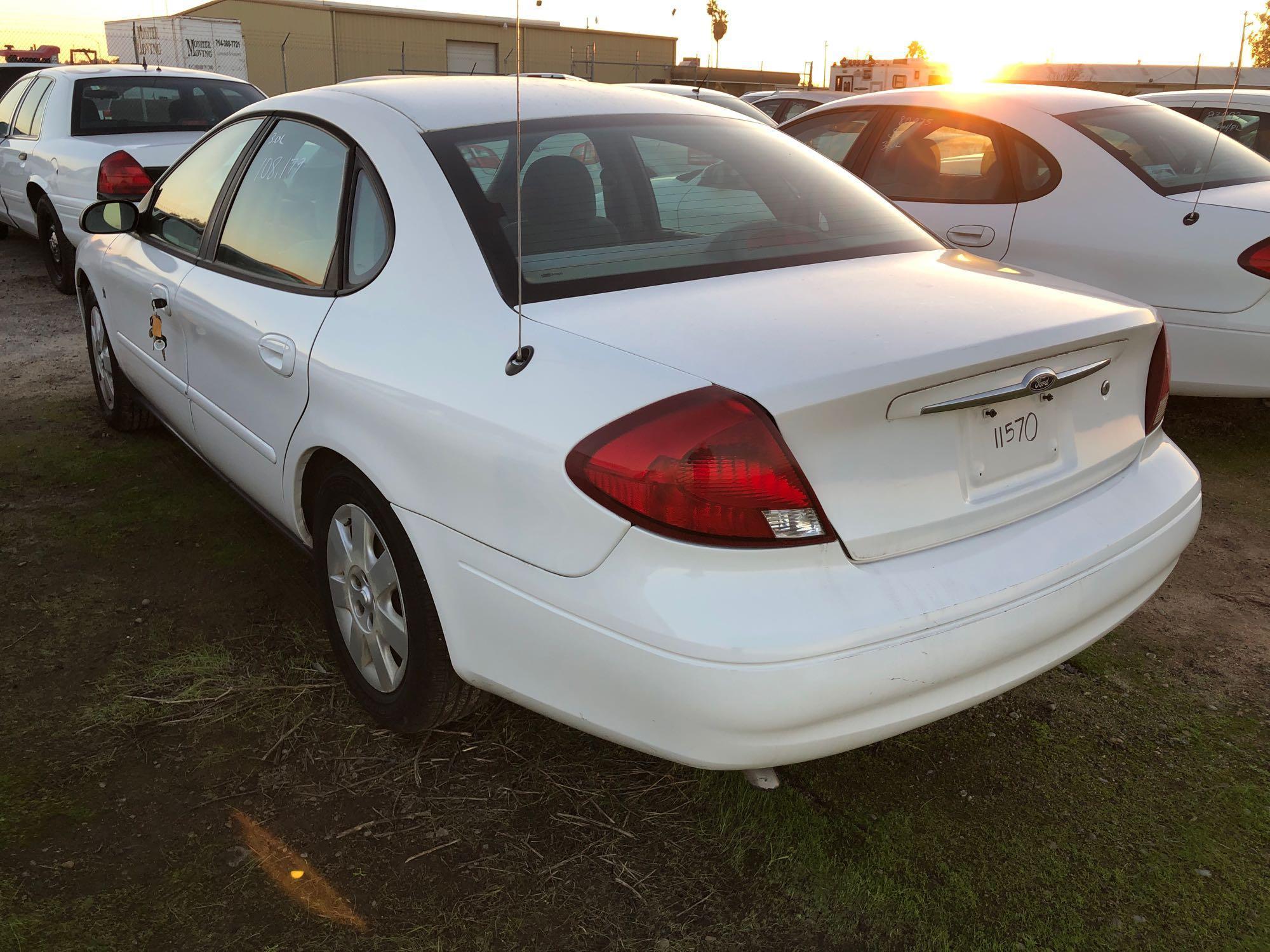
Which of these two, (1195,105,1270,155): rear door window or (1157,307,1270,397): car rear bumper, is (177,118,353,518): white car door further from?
(1195,105,1270,155): rear door window

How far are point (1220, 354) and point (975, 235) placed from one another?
1.20m

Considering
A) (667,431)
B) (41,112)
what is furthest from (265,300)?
(41,112)

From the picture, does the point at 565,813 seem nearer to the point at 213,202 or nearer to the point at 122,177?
the point at 213,202

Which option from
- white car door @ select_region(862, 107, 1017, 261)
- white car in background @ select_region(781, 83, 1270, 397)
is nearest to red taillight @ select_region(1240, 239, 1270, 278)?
white car in background @ select_region(781, 83, 1270, 397)

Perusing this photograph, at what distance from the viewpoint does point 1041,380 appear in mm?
2074

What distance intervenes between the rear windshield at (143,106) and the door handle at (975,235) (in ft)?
18.9

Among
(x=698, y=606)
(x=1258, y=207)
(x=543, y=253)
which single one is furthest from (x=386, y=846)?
(x=1258, y=207)

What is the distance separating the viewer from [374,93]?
2.94 metres

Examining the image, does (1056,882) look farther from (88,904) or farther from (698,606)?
(88,904)

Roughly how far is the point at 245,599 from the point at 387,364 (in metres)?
1.44

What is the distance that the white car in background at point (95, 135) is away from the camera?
7.43m

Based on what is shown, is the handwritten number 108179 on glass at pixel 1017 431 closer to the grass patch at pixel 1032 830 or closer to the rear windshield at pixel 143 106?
the grass patch at pixel 1032 830

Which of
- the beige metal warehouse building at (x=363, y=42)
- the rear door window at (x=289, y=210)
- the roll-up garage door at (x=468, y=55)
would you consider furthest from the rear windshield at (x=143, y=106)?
the roll-up garage door at (x=468, y=55)

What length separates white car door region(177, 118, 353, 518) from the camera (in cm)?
278
